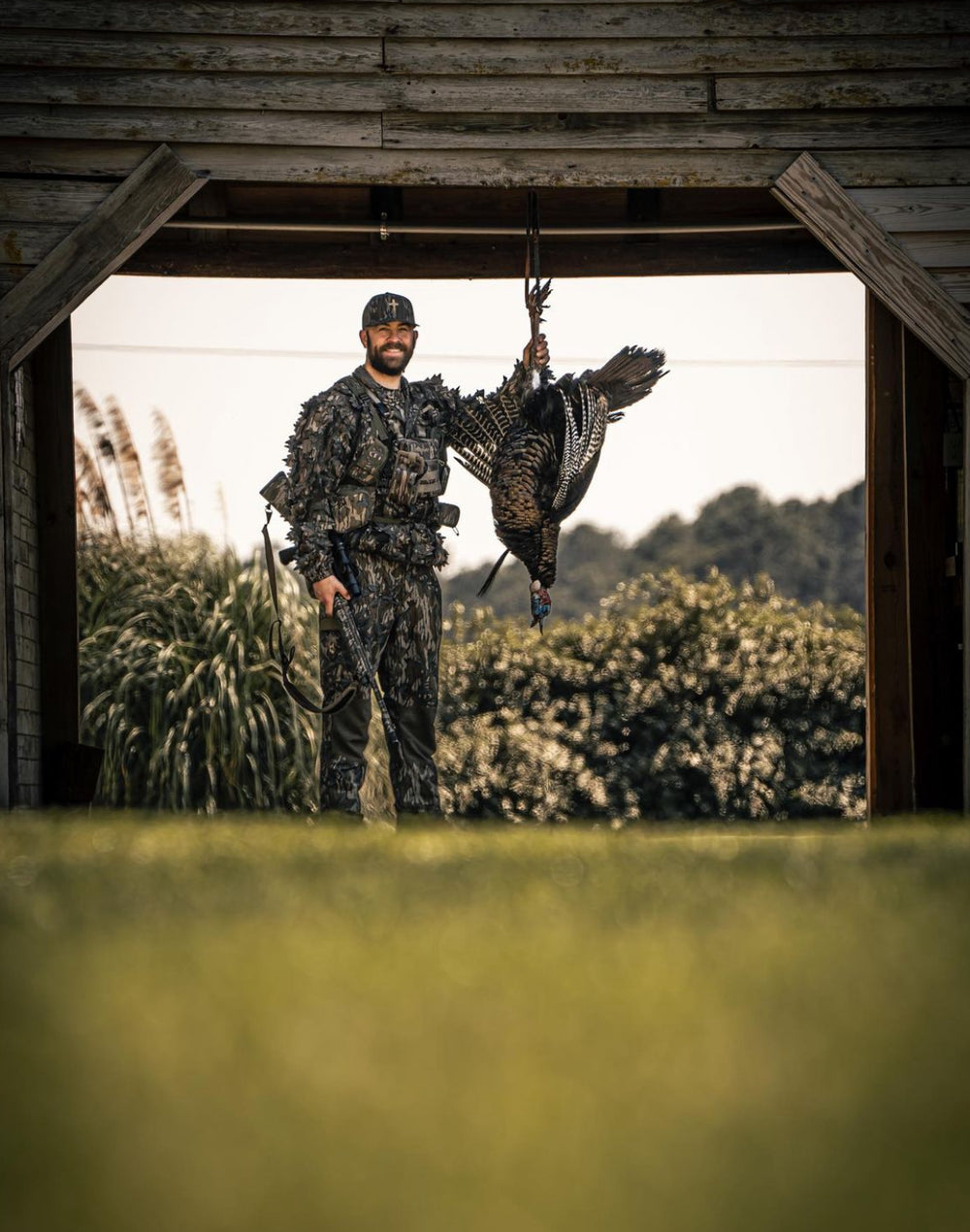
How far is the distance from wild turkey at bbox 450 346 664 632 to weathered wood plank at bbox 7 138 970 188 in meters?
1.06

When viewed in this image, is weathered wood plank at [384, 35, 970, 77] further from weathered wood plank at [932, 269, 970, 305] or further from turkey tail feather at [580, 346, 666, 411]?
turkey tail feather at [580, 346, 666, 411]

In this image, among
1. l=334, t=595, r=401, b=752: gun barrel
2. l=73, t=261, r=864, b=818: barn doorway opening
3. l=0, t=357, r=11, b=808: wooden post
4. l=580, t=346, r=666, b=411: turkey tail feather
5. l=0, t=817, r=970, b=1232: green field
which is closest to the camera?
l=0, t=817, r=970, b=1232: green field

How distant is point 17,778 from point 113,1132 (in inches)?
174

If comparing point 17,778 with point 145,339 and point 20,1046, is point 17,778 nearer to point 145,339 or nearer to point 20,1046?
point 20,1046

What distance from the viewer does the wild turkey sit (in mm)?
6344

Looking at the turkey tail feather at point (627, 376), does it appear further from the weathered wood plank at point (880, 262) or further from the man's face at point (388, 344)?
the weathered wood plank at point (880, 262)

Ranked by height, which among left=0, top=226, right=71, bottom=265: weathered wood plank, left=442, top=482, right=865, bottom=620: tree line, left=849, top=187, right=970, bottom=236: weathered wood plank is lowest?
left=442, top=482, right=865, bottom=620: tree line

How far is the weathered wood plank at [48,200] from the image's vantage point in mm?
5145

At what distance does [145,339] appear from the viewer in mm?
12133

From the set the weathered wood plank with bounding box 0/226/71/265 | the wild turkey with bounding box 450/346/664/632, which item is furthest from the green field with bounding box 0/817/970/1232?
the wild turkey with bounding box 450/346/664/632

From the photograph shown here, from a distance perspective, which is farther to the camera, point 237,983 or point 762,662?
point 762,662

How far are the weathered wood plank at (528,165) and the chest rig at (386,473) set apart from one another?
813mm

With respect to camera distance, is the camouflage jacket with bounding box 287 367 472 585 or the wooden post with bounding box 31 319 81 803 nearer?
the camouflage jacket with bounding box 287 367 472 585

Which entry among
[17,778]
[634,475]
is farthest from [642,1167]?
[634,475]
